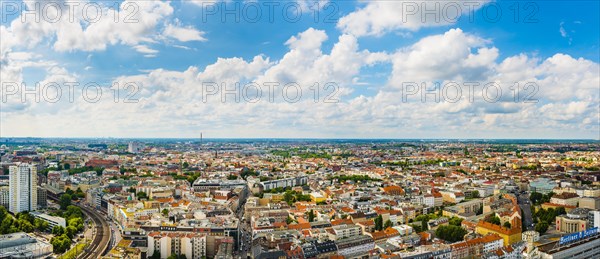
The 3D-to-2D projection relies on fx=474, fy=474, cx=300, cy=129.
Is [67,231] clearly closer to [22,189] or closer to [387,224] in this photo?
[22,189]

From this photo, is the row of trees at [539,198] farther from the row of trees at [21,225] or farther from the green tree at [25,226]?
the green tree at [25,226]

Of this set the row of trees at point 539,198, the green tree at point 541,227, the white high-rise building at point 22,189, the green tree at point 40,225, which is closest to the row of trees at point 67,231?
the green tree at point 40,225

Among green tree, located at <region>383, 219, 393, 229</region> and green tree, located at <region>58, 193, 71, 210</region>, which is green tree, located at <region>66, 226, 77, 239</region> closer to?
green tree, located at <region>58, 193, 71, 210</region>

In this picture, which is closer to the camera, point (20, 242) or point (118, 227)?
point (20, 242)

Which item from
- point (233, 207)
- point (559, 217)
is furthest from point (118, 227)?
point (559, 217)

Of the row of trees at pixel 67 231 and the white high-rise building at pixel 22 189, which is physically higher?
the white high-rise building at pixel 22 189

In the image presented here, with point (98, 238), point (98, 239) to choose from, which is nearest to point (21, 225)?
point (98, 238)

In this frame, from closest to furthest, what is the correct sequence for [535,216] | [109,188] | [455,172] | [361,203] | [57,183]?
[535,216] → [361,203] → [109,188] → [57,183] → [455,172]

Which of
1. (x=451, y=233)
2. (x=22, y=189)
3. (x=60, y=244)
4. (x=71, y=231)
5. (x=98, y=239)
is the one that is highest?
(x=22, y=189)

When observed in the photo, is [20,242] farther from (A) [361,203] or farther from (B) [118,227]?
(A) [361,203]
